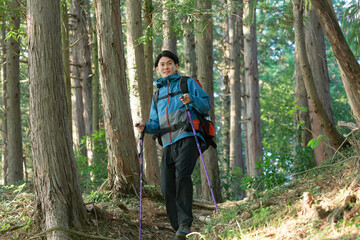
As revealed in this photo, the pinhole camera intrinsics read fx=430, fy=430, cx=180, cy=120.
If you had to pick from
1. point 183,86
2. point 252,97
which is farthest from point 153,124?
point 252,97

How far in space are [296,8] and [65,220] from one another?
15.7ft

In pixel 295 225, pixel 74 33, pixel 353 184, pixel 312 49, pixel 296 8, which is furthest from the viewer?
pixel 74 33

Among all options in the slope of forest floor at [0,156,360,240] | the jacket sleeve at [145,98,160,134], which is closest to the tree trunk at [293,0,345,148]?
the slope of forest floor at [0,156,360,240]

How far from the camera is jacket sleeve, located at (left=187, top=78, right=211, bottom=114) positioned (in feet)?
17.2

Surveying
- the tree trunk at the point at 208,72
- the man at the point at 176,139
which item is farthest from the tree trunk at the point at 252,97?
the man at the point at 176,139

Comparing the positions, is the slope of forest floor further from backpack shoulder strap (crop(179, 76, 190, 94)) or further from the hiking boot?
backpack shoulder strap (crop(179, 76, 190, 94))

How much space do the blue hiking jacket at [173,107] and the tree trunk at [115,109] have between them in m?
1.78

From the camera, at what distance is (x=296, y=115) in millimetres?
11539

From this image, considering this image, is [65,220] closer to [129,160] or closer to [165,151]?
[165,151]

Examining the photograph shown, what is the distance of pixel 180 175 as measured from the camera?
5203 mm

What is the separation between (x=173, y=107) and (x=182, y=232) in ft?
5.02

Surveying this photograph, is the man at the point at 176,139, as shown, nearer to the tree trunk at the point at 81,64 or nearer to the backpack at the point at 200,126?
the backpack at the point at 200,126

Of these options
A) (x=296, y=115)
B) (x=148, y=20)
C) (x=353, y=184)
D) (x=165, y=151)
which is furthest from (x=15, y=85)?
(x=353, y=184)

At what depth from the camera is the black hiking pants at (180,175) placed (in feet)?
17.0
